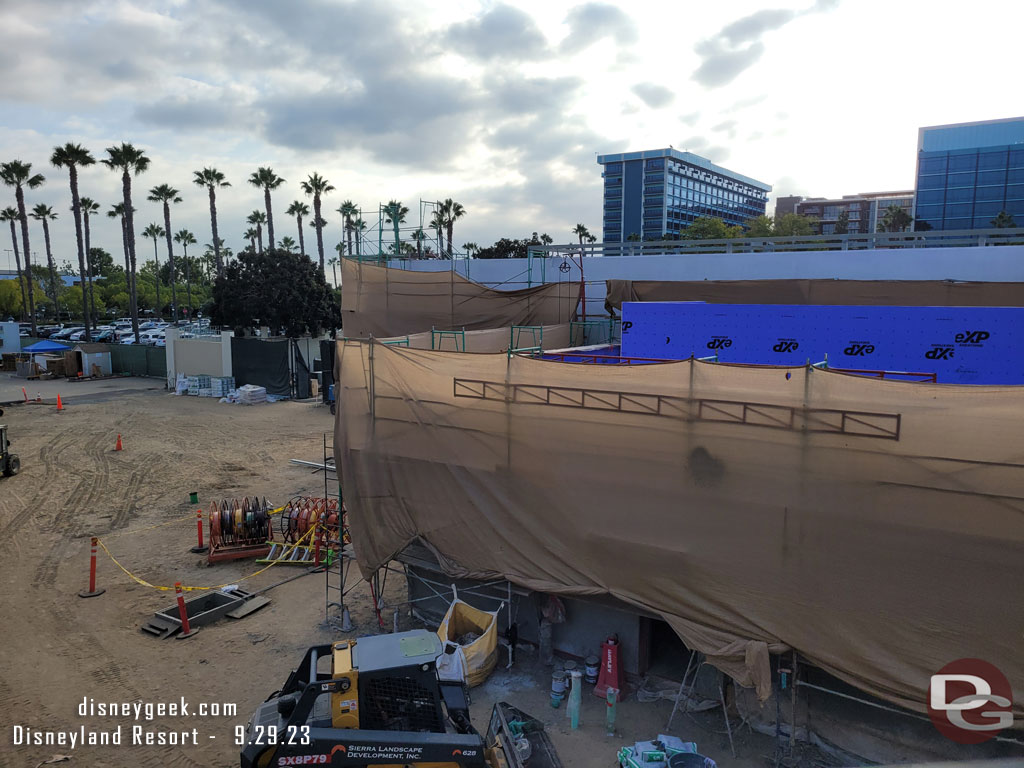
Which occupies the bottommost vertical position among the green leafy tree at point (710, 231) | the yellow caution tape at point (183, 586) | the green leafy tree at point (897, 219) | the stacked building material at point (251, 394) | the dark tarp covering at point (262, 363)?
the yellow caution tape at point (183, 586)

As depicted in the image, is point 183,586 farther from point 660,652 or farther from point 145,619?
point 660,652

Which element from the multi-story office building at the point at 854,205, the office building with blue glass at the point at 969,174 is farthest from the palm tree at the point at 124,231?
the multi-story office building at the point at 854,205

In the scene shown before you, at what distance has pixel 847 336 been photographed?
→ 10.8 metres

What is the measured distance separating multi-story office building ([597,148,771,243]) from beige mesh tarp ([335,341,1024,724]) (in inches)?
4758

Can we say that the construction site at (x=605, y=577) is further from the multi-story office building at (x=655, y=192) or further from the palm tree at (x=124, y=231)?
the multi-story office building at (x=655, y=192)

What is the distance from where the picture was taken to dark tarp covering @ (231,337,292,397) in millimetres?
29812

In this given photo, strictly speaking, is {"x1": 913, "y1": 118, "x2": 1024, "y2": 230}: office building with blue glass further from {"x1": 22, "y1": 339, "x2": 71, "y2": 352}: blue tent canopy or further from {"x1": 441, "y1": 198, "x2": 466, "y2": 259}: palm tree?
{"x1": 22, "y1": 339, "x2": 71, "y2": 352}: blue tent canopy

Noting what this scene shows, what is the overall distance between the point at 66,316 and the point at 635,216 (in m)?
103

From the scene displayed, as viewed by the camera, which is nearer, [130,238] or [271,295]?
[271,295]

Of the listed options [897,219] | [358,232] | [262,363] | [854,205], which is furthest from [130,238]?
[854,205]

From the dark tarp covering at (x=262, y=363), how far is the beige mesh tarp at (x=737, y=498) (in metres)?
22.4

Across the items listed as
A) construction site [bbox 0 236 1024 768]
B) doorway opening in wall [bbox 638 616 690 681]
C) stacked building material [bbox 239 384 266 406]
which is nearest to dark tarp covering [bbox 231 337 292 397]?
stacked building material [bbox 239 384 266 406]

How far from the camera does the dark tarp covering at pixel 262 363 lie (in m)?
29.8

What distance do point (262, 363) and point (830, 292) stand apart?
2491 centimetres
